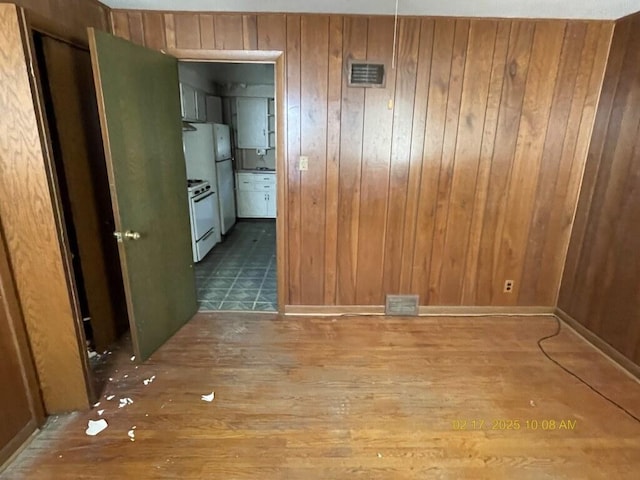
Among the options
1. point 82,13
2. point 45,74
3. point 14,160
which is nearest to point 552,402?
point 14,160

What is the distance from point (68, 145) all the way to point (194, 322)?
151 centimetres

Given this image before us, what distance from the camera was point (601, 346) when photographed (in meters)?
2.59

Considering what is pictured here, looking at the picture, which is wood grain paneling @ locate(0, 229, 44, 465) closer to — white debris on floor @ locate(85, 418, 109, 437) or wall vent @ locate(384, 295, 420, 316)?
white debris on floor @ locate(85, 418, 109, 437)

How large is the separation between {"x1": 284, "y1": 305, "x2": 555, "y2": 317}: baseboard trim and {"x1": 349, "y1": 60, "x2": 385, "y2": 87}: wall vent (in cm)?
173

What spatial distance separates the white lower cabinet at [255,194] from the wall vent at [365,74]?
3.83 metres

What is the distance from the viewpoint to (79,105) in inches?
86.4

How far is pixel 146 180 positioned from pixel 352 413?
1.84m

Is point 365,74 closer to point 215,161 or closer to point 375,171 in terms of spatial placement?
point 375,171

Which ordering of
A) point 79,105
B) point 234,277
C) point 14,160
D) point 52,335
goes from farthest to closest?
point 234,277, point 79,105, point 52,335, point 14,160

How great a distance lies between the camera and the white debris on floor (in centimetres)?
184

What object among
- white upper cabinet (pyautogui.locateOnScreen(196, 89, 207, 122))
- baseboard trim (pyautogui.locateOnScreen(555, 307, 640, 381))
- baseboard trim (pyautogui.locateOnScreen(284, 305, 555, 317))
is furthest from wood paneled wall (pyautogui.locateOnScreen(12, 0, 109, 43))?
baseboard trim (pyautogui.locateOnScreen(555, 307, 640, 381))

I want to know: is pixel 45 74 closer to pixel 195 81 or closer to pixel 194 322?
pixel 194 322

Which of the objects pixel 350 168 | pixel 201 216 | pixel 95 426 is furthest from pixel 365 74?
pixel 95 426
